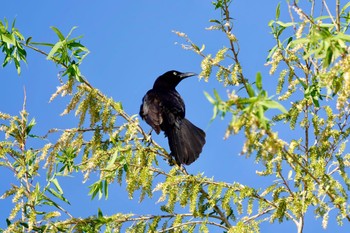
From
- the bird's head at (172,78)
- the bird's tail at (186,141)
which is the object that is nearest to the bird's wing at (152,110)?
the bird's tail at (186,141)

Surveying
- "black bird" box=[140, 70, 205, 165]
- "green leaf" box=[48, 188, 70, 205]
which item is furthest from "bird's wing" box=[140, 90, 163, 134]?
"green leaf" box=[48, 188, 70, 205]

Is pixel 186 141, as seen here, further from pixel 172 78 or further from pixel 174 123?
pixel 172 78

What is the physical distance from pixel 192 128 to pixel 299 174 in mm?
2086

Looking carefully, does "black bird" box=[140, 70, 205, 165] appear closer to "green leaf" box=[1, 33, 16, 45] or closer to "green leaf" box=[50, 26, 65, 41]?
"green leaf" box=[50, 26, 65, 41]

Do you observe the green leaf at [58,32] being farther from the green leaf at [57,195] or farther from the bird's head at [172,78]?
the bird's head at [172,78]

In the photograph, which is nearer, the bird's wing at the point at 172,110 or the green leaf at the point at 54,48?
the green leaf at the point at 54,48

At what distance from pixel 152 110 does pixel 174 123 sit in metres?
0.31

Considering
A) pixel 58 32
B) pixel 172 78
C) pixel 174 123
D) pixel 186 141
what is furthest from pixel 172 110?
pixel 58 32

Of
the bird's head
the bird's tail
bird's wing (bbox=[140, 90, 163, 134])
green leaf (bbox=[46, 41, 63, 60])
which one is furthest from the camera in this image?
the bird's head

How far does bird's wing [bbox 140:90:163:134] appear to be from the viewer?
6.87m

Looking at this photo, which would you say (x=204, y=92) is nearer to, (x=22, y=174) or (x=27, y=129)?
(x=22, y=174)

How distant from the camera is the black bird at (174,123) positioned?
6.52m

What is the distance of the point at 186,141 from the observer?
21.9 feet

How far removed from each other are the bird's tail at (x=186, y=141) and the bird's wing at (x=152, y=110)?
0.17 meters
